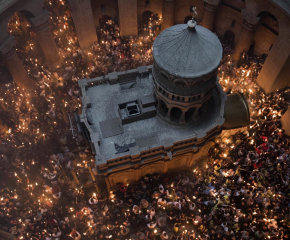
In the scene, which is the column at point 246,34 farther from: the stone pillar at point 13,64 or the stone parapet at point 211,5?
the stone pillar at point 13,64

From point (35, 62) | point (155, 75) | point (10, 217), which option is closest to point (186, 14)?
point (155, 75)

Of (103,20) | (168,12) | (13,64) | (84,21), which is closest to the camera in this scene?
(13,64)

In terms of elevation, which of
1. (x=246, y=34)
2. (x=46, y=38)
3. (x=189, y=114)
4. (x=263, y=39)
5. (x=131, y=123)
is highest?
(x=246, y=34)

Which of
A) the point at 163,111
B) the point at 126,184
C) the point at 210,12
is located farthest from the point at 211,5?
the point at 126,184

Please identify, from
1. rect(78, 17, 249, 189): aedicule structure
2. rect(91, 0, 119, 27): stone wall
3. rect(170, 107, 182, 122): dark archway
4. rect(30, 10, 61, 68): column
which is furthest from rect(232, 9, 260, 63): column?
rect(30, 10, 61, 68): column

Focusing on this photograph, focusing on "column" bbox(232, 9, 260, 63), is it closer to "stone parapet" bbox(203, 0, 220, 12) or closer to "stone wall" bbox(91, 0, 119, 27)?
"stone parapet" bbox(203, 0, 220, 12)

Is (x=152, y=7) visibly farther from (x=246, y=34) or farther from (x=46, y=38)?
(x=46, y=38)

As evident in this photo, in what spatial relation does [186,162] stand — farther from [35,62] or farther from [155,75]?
[35,62]
